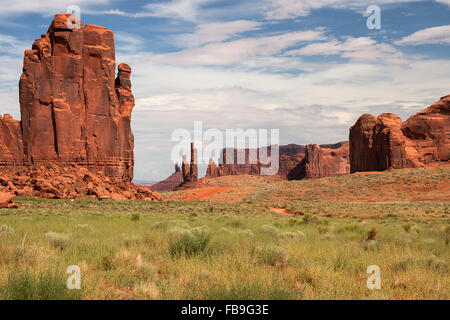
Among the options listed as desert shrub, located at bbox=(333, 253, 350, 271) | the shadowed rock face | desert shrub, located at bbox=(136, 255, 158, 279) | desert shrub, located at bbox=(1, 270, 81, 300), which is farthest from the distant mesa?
the shadowed rock face

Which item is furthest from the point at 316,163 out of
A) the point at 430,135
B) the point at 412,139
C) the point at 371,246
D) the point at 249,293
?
the point at 249,293

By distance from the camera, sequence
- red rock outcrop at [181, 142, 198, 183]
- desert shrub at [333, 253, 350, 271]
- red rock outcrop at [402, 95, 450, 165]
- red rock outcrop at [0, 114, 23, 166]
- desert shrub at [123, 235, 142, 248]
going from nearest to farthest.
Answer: desert shrub at [333, 253, 350, 271]
desert shrub at [123, 235, 142, 248]
red rock outcrop at [0, 114, 23, 166]
red rock outcrop at [402, 95, 450, 165]
red rock outcrop at [181, 142, 198, 183]

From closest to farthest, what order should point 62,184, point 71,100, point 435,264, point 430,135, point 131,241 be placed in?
point 435,264 < point 131,241 < point 62,184 < point 71,100 < point 430,135

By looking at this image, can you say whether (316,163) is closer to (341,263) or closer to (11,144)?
(11,144)

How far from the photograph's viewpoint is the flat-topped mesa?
1897 inches

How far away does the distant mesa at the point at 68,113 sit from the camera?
47.9m

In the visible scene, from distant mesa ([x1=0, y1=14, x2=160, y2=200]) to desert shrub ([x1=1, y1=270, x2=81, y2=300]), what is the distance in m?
42.3

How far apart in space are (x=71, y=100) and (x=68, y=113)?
1969 mm

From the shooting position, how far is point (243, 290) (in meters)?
4.83

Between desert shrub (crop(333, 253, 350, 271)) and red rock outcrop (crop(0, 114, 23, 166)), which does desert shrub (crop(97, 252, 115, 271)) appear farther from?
red rock outcrop (crop(0, 114, 23, 166))

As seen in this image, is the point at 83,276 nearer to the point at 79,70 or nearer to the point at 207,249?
the point at 207,249

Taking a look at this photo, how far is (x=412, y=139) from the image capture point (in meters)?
68.9
